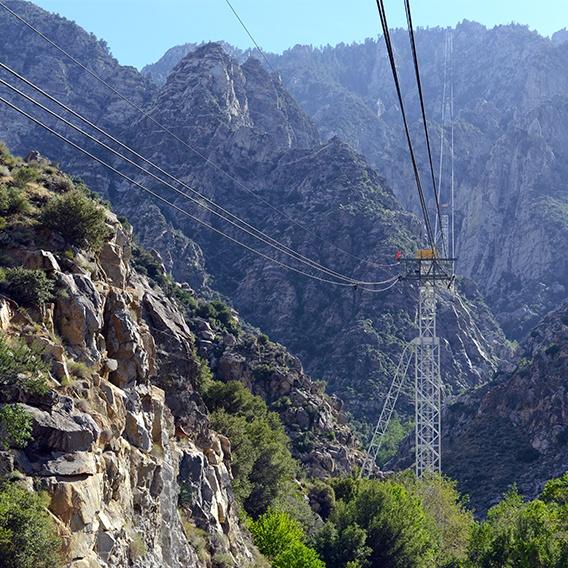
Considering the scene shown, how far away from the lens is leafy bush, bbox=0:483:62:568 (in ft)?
49.3

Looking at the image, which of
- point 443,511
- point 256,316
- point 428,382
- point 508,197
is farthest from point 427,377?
point 508,197

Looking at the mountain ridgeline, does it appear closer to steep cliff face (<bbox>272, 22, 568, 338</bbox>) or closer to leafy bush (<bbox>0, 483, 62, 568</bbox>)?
steep cliff face (<bbox>272, 22, 568, 338</bbox>)

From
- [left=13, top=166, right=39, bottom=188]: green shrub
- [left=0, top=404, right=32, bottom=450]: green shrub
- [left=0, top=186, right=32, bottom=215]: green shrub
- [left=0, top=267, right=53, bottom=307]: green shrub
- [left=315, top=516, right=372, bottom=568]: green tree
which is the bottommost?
[left=315, top=516, right=372, bottom=568]: green tree

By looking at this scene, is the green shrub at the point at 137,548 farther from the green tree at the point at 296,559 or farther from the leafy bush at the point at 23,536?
the green tree at the point at 296,559

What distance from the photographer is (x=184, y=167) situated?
122750mm

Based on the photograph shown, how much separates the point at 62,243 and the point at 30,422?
266 inches

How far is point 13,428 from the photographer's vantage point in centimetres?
1672

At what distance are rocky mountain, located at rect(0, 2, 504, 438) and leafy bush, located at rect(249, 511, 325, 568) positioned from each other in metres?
51.9

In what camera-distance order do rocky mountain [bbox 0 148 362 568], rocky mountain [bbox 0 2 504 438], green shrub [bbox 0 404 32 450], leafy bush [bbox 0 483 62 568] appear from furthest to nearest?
rocky mountain [bbox 0 2 504 438]
rocky mountain [bbox 0 148 362 568]
green shrub [bbox 0 404 32 450]
leafy bush [bbox 0 483 62 568]

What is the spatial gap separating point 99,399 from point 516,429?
51.0m

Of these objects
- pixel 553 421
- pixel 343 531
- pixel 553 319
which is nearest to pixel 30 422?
pixel 343 531

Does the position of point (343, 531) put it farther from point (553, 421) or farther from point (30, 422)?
point (553, 421)

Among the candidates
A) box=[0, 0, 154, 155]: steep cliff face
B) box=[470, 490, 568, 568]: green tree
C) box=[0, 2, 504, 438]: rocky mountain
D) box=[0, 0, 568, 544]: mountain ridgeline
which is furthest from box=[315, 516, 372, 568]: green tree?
box=[0, 0, 154, 155]: steep cliff face

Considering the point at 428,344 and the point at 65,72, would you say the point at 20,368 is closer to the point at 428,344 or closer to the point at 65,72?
the point at 428,344
